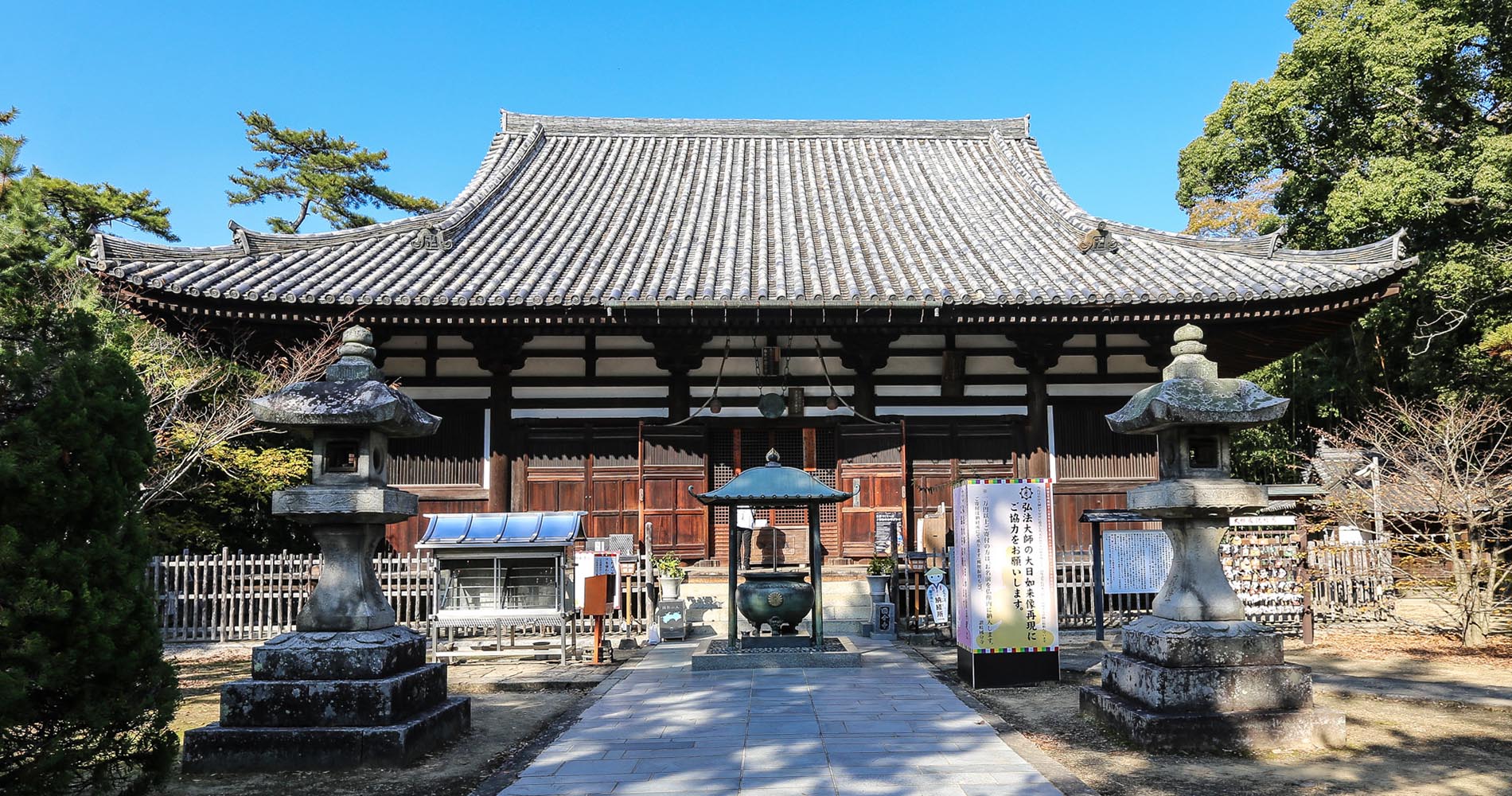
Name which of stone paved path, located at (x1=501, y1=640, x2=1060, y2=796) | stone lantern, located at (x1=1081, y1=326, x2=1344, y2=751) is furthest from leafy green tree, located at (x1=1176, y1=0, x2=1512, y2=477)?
stone paved path, located at (x1=501, y1=640, x2=1060, y2=796)

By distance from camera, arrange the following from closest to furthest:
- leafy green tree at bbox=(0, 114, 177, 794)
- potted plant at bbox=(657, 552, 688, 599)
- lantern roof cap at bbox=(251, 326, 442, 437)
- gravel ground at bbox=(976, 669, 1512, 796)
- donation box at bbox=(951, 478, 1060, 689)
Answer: leafy green tree at bbox=(0, 114, 177, 794) < gravel ground at bbox=(976, 669, 1512, 796) < lantern roof cap at bbox=(251, 326, 442, 437) < donation box at bbox=(951, 478, 1060, 689) < potted plant at bbox=(657, 552, 688, 599)

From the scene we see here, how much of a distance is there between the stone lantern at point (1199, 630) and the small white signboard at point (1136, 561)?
4.38 m

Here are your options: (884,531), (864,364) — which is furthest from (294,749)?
(864,364)

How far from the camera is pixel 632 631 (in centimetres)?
1134

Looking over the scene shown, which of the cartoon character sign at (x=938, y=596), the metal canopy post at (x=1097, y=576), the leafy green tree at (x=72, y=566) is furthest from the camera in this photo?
the cartoon character sign at (x=938, y=596)

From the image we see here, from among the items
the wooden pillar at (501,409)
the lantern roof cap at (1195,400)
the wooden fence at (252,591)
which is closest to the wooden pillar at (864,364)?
the wooden fence at (252,591)

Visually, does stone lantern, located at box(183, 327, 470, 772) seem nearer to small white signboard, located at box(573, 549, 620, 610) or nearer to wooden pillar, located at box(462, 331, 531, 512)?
small white signboard, located at box(573, 549, 620, 610)

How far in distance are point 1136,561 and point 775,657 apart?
5.06 m

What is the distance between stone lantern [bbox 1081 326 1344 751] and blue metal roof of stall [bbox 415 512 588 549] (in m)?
5.54

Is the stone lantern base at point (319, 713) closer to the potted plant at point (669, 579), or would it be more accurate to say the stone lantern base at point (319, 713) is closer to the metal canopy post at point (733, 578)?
the metal canopy post at point (733, 578)

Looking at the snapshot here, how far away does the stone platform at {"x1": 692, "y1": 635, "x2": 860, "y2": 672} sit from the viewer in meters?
8.92

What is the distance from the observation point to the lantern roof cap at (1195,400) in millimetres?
6348

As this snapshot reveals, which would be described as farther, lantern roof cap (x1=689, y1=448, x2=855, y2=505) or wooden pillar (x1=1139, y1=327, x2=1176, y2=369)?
wooden pillar (x1=1139, y1=327, x2=1176, y2=369)

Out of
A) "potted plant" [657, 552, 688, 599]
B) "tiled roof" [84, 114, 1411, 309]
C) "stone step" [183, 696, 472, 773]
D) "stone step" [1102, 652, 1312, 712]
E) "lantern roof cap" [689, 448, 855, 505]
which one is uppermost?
"tiled roof" [84, 114, 1411, 309]
